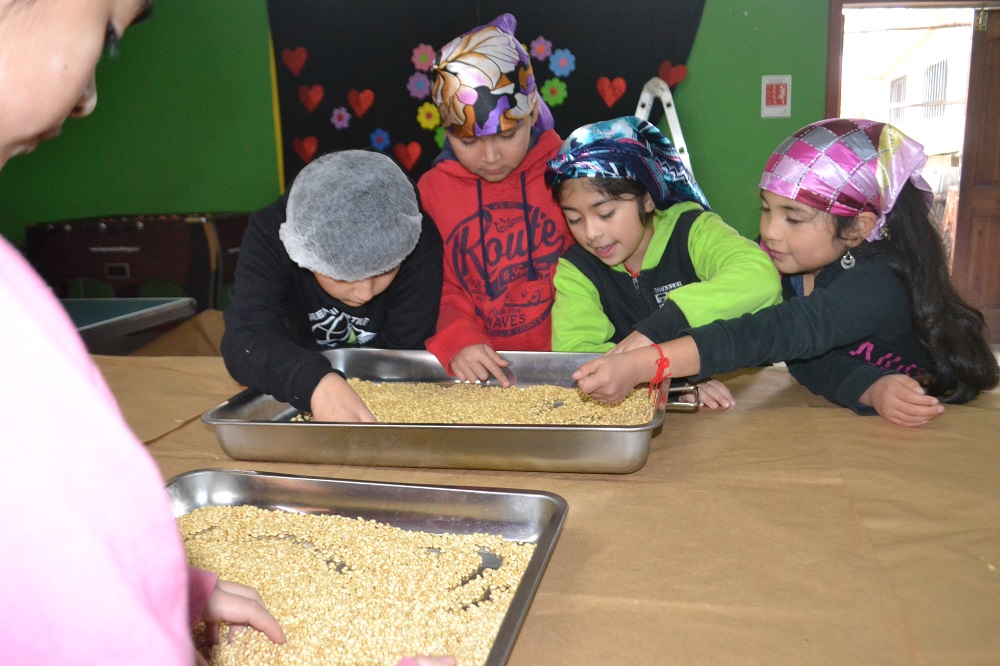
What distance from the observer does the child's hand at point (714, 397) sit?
4.24 feet

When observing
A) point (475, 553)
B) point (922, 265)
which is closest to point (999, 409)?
point (922, 265)

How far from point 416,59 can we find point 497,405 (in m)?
3.11

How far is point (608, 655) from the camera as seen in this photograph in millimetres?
648

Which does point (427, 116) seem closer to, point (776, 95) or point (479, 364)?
point (776, 95)

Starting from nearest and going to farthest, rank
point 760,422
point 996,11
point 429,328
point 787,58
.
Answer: point 760,422
point 429,328
point 787,58
point 996,11

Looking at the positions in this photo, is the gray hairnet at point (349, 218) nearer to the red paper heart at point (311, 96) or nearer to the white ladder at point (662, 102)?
the white ladder at point (662, 102)

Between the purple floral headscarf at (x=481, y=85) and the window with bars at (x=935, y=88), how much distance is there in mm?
5752

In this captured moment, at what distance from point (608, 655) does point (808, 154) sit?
3.51 feet

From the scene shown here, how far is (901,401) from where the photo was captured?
1.18 meters

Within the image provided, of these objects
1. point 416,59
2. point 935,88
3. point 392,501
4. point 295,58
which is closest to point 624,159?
point 392,501

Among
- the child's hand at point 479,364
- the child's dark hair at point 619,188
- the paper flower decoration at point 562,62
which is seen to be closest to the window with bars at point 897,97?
the paper flower decoration at point 562,62

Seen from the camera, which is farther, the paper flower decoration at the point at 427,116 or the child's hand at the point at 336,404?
the paper flower decoration at the point at 427,116

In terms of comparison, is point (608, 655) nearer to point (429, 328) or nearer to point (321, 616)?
point (321, 616)

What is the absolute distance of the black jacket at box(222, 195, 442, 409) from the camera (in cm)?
128
